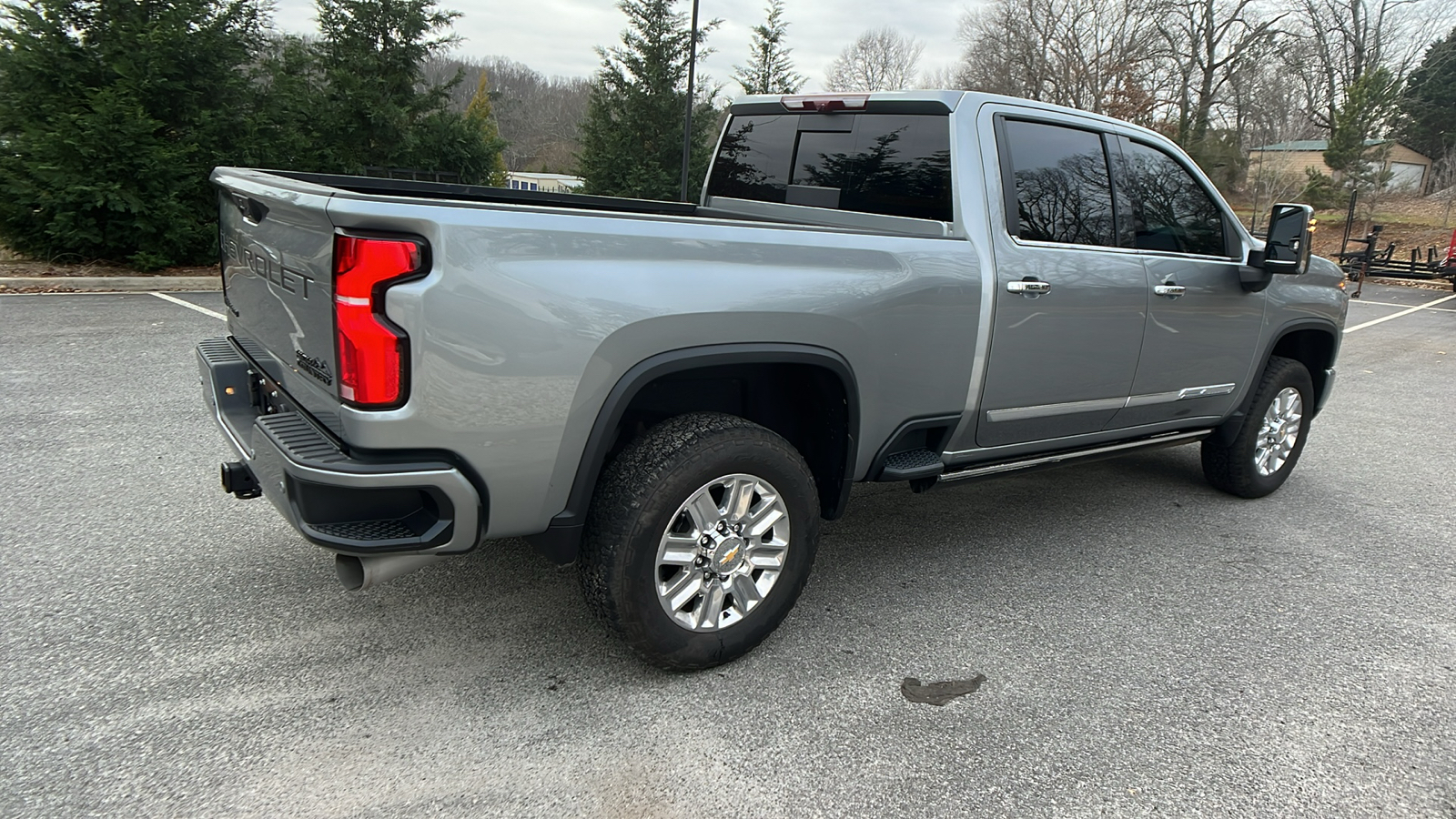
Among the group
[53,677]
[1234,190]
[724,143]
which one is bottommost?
[53,677]

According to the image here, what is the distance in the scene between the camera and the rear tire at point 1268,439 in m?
4.82

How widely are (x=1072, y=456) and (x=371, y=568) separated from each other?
2950 millimetres

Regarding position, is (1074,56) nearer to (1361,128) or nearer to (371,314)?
(1361,128)

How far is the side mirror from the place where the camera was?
4172 millimetres

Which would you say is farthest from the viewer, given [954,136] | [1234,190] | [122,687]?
[1234,190]

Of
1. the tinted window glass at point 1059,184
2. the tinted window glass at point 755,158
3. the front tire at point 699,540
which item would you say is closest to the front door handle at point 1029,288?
the tinted window glass at point 1059,184

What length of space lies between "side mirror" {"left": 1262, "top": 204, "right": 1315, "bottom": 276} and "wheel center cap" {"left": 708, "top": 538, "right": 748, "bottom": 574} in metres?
3.09

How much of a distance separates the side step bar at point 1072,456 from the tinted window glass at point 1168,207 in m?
0.92

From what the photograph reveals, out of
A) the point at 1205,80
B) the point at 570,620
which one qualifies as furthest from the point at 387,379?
the point at 1205,80

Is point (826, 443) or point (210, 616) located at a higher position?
point (826, 443)

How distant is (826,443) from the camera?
317 centimetres

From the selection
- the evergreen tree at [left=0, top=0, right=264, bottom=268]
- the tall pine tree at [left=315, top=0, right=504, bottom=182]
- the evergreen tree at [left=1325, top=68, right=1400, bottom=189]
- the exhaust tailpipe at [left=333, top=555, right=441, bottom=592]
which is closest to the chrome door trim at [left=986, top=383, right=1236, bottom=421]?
the exhaust tailpipe at [left=333, top=555, right=441, bottom=592]

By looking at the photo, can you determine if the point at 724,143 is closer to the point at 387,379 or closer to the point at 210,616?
the point at 387,379

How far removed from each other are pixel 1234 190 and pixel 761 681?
42841 mm
